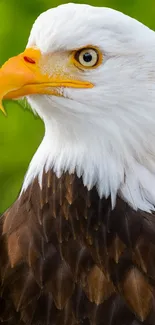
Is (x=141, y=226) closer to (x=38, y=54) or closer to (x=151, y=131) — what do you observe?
(x=151, y=131)

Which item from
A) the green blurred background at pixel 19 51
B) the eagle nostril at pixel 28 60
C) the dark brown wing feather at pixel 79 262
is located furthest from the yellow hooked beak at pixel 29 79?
the green blurred background at pixel 19 51

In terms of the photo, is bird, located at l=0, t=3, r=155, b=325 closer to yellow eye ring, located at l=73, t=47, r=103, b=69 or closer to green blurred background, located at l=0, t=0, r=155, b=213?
yellow eye ring, located at l=73, t=47, r=103, b=69

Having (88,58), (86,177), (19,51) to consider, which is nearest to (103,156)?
(86,177)

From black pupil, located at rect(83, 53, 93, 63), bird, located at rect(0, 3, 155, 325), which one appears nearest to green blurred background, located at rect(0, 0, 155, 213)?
bird, located at rect(0, 3, 155, 325)

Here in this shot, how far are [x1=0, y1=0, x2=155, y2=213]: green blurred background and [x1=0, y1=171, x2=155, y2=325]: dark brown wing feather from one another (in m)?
1.34

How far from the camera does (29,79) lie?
5.26 feet

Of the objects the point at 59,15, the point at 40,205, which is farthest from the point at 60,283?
the point at 59,15

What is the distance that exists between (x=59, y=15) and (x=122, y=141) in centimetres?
27

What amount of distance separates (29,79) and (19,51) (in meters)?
1.49

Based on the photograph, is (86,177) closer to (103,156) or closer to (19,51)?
(103,156)

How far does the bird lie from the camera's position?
159 cm

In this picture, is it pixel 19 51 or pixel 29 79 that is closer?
pixel 29 79

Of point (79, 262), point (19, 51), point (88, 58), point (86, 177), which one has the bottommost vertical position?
point (79, 262)

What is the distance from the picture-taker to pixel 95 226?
1.68m
